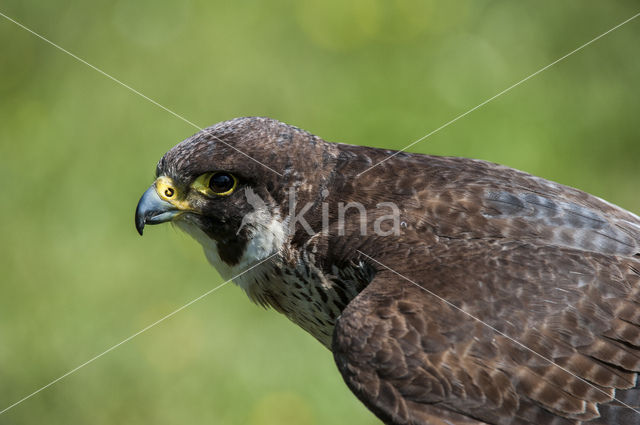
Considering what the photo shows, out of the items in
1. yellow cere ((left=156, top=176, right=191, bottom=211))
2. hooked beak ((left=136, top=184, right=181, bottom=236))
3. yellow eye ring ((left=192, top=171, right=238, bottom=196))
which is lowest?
hooked beak ((left=136, top=184, right=181, bottom=236))

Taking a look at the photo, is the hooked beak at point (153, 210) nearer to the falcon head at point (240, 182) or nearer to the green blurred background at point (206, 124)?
the falcon head at point (240, 182)

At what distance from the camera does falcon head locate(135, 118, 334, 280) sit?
3.67 m

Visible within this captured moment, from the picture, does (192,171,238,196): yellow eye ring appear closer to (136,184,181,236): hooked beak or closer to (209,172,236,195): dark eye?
(209,172,236,195): dark eye

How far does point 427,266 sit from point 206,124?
3.87 meters

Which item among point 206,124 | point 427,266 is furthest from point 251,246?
point 206,124

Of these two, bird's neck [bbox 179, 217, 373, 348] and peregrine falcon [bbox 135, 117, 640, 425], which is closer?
peregrine falcon [bbox 135, 117, 640, 425]

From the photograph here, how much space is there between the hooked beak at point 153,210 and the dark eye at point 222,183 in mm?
210

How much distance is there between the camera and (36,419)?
534 centimetres

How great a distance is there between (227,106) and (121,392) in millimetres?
2598

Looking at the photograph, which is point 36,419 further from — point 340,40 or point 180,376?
point 340,40

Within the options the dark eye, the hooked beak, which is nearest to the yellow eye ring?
the dark eye

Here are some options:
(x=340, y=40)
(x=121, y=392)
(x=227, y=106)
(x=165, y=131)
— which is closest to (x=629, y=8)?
(x=340, y=40)

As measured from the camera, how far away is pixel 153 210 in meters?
3.78

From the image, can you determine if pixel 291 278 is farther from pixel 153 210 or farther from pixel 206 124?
pixel 206 124
